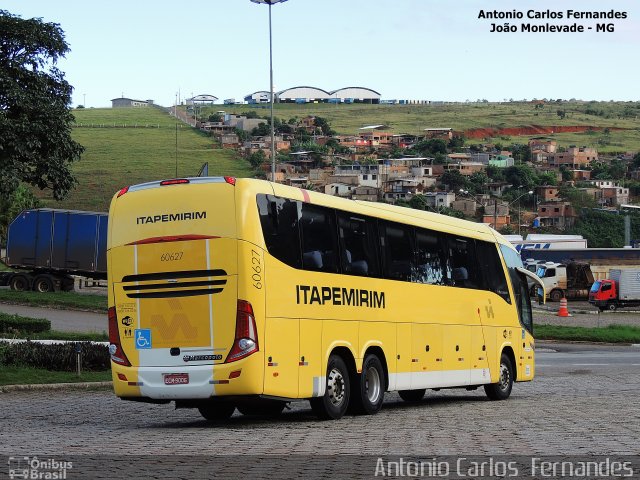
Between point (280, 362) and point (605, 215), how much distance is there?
124924 millimetres

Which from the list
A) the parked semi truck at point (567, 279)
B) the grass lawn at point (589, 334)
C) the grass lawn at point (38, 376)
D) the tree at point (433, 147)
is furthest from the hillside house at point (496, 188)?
the grass lawn at point (38, 376)

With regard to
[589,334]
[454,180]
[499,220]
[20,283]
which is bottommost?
[589,334]

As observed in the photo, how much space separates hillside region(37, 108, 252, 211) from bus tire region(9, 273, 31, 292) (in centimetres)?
5458

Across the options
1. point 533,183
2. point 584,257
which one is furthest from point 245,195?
point 533,183

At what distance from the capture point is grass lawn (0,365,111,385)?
23722mm

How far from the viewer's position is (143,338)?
16016 millimetres

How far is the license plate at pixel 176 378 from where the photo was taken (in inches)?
612

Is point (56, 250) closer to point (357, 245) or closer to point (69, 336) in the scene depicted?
point (69, 336)

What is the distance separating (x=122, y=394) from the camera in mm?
16156

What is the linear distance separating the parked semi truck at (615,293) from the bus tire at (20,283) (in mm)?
34243

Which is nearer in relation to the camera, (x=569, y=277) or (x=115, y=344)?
(x=115, y=344)

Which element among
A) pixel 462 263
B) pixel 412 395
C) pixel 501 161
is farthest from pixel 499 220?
pixel 462 263

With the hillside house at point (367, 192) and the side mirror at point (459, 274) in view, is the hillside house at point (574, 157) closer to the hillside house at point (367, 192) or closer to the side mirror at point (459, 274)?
the hillside house at point (367, 192)

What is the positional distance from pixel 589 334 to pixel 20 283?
27.3 m
